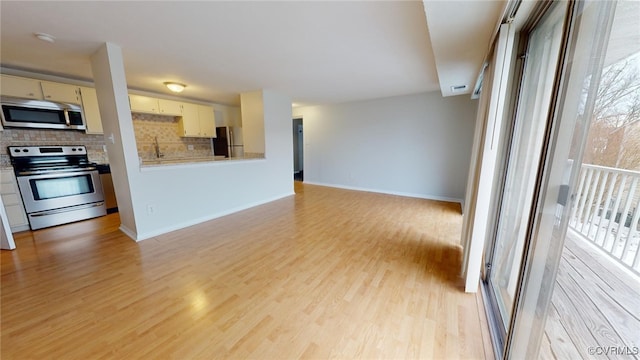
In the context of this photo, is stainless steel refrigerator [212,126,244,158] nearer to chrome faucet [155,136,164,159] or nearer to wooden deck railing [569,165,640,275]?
chrome faucet [155,136,164,159]

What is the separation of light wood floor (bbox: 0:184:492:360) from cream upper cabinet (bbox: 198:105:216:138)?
9.43 feet

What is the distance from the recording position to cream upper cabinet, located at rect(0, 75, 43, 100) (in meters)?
2.76

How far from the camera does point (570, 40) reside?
74cm

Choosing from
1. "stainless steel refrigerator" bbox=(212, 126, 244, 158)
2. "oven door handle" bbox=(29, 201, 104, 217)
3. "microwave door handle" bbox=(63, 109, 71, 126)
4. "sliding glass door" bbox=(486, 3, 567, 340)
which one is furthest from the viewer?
"stainless steel refrigerator" bbox=(212, 126, 244, 158)

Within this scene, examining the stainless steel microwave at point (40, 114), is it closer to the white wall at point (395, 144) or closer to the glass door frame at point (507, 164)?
the white wall at point (395, 144)

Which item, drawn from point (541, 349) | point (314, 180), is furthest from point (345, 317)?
point (314, 180)

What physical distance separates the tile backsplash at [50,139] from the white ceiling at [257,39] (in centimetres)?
90

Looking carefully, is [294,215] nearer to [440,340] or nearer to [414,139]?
[440,340]

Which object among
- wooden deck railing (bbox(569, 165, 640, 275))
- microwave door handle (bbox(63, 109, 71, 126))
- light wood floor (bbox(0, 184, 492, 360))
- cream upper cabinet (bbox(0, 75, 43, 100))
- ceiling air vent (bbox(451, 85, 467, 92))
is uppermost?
ceiling air vent (bbox(451, 85, 467, 92))

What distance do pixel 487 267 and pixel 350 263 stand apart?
1217 mm

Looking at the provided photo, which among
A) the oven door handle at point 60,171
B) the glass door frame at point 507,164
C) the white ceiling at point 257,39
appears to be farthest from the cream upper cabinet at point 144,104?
the glass door frame at point 507,164

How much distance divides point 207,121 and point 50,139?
8.13 ft

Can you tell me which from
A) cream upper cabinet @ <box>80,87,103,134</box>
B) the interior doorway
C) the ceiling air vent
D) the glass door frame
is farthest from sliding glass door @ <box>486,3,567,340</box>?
the interior doorway

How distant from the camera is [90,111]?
3.44 m
